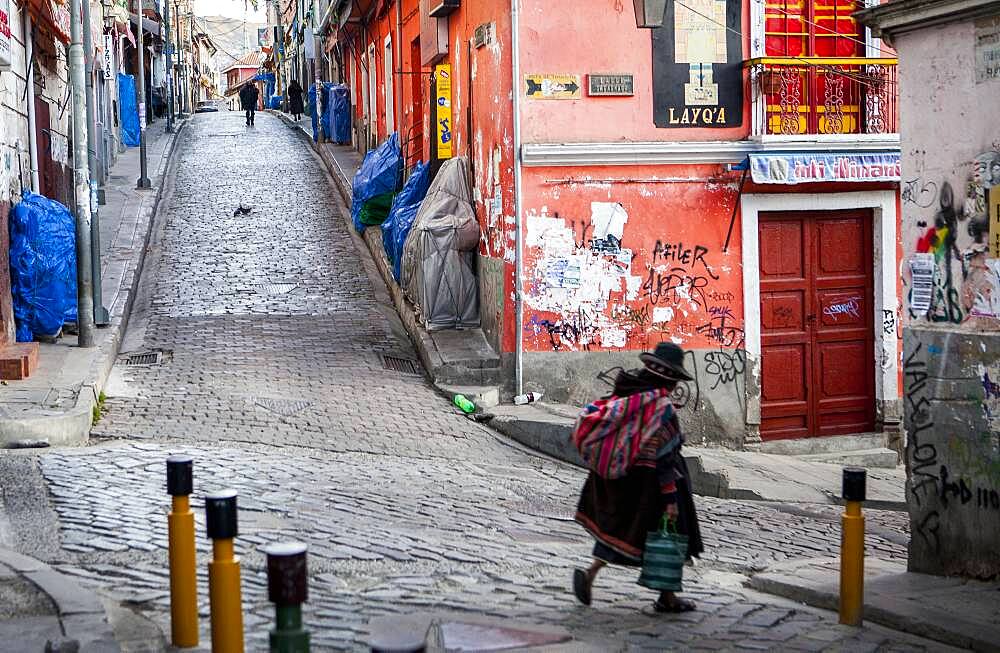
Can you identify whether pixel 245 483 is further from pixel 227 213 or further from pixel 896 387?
pixel 227 213

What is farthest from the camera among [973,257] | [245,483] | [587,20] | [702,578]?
[587,20]

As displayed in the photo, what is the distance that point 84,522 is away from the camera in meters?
7.58

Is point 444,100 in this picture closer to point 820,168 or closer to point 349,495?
point 820,168

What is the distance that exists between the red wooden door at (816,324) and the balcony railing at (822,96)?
0.96 m

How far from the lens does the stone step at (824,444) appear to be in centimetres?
1343

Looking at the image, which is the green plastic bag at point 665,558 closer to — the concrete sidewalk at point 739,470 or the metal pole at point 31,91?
the concrete sidewalk at point 739,470

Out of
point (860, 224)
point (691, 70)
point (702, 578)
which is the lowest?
point (702, 578)

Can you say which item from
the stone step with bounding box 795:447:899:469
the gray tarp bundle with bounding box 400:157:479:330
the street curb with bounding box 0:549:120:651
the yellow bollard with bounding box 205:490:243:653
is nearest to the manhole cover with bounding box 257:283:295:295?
the gray tarp bundle with bounding box 400:157:479:330

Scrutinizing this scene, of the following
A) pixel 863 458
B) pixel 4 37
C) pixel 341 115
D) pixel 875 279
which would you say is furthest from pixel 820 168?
pixel 341 115

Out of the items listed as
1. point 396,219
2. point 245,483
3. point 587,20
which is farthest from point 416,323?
point 245,483

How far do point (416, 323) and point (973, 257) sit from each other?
30.3 ft

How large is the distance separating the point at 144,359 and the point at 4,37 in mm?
3847

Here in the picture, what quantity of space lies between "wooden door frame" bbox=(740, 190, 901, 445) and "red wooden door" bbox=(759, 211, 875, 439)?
0.10 meters

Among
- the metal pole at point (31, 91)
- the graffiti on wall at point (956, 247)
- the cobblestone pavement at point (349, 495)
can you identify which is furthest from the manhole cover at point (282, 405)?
the graffiti on wall at point (956, 247)
